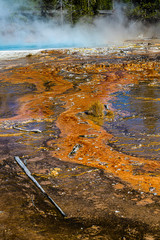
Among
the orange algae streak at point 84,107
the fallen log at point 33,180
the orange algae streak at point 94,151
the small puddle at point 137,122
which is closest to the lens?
the fallen log at point 33,180

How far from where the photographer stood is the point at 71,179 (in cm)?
357

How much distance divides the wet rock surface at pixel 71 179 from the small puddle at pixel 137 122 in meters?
0.21

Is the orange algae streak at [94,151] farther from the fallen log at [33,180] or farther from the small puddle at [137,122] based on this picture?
the fallen log at [33,180]

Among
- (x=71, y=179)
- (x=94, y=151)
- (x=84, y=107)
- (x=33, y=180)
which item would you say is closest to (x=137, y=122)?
(x=84, y=107)

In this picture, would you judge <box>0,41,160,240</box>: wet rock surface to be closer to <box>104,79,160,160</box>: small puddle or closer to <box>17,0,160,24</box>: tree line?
<box>104,79,160,160</box>: small puddle

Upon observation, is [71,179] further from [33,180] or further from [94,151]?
[94,151]

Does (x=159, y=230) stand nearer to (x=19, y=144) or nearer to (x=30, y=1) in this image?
(x=19, y=144)

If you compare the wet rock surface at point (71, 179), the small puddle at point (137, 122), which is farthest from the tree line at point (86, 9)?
the wet rock surface at point (71, 179)

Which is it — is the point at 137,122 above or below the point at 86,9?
below

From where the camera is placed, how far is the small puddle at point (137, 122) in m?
4.48

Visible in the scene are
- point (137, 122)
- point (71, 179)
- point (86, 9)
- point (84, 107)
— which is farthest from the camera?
point (86, 9)

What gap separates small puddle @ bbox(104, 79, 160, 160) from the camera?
176 inches

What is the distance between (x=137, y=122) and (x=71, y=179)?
256cm

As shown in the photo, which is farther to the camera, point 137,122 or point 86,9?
point 86,9
